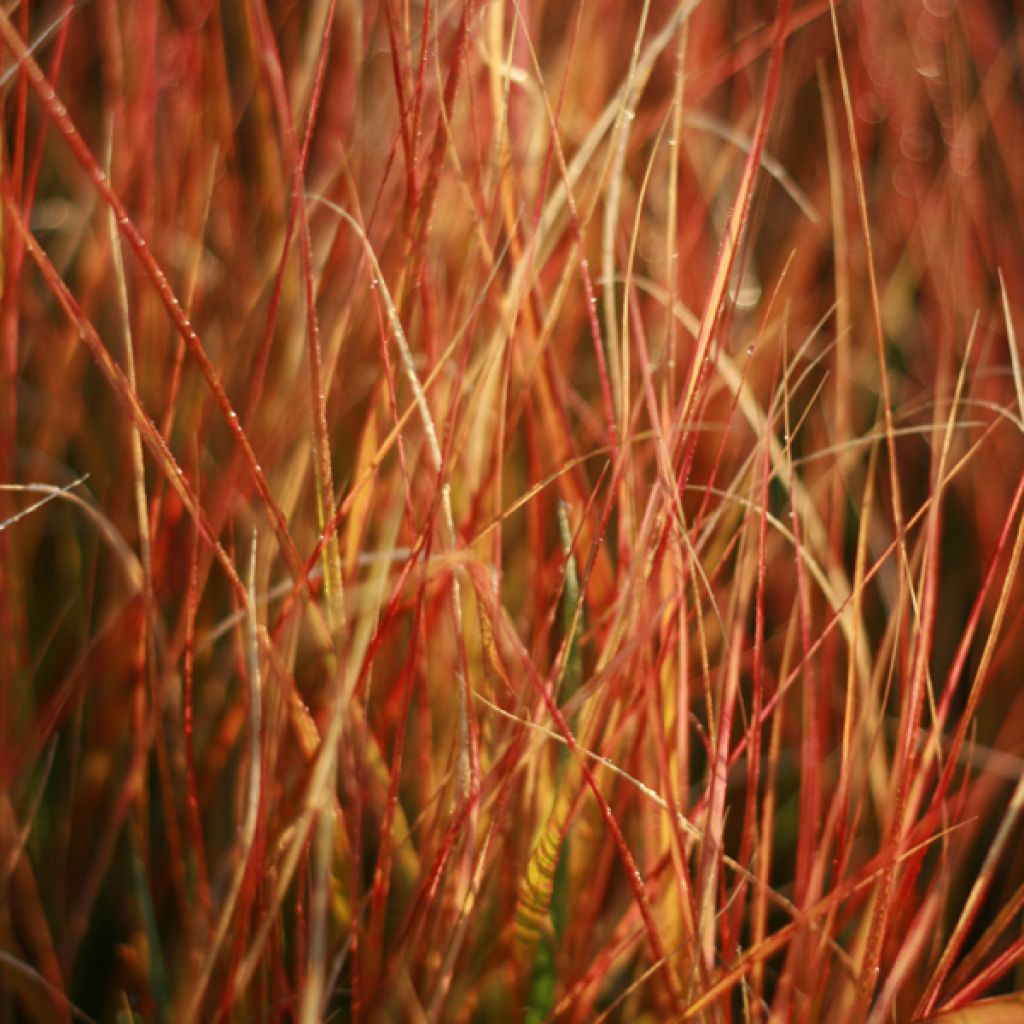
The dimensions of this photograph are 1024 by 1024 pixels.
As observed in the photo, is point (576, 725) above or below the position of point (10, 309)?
below

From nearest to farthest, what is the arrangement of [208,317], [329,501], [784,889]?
[329,501], [784,889], [208,317]

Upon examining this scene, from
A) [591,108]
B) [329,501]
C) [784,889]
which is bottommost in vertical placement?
[784,889]

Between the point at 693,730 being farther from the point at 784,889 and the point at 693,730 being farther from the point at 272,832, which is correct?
the point at 272,832

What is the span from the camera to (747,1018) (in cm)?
44

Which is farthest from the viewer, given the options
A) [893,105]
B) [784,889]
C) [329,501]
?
[893,105]

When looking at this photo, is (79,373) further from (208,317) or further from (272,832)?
(272,832)

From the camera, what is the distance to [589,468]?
0.75 m

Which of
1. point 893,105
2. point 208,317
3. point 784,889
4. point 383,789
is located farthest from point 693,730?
point 893,105

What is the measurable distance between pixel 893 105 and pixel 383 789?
2.38ft

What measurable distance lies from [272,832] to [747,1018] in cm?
20

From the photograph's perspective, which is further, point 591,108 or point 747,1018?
point 591,108

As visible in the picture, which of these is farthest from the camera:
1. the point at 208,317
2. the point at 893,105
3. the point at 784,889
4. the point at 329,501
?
the point at 893,105

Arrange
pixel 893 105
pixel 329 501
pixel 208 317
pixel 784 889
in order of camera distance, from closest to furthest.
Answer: pixel 329 501 → pixel 784 889 → pixel 208 317 → pixel 893 105

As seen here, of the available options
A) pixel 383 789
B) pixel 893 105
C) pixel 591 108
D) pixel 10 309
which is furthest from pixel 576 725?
pixel 893 105
